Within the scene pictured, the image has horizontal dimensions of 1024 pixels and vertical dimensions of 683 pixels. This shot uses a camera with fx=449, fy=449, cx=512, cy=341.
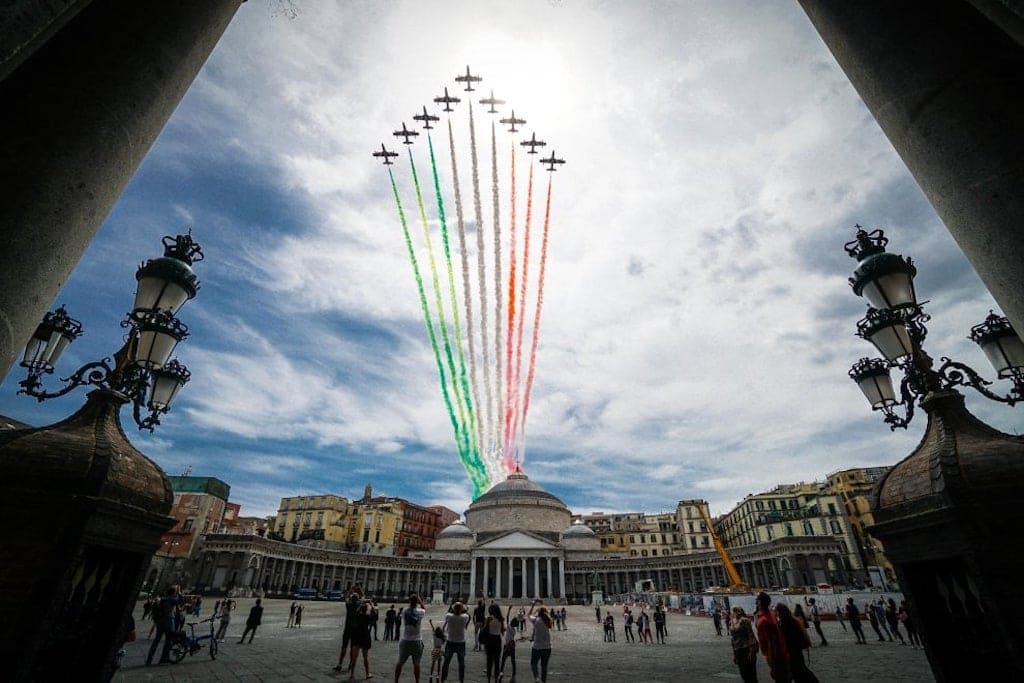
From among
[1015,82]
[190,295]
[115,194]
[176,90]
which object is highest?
[190,295]

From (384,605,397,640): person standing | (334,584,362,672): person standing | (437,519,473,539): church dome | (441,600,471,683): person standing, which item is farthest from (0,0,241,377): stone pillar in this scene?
(437,519,473,539): church dome

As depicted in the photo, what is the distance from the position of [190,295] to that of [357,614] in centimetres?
708

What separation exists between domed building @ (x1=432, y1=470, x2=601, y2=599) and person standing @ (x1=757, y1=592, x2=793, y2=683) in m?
59.6

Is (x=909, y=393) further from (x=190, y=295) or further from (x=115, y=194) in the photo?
(x=190, y=295)

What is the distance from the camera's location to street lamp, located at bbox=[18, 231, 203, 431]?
17.3ft

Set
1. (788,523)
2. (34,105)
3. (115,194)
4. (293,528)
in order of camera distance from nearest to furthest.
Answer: (34,105), (115,194), (788,523), (293,528)

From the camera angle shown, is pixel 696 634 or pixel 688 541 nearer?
pixel 696 634

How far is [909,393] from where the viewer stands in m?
5.40

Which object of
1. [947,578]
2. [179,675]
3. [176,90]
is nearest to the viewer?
[176,90]

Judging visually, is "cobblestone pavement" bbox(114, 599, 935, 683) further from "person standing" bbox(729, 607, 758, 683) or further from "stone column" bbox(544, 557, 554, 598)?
"stone column" bbox(544, 557, 554, 598)

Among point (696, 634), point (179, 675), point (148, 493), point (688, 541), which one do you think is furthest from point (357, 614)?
point (688, 541)

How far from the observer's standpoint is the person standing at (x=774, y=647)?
5.76 m

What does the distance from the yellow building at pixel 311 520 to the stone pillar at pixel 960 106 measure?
77.3 m

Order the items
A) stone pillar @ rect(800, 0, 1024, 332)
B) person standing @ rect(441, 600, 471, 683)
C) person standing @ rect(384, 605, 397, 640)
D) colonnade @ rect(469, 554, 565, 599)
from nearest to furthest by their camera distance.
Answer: stone pillar @ rect(800, 0, 1024, 332)
person standing @ rect(441, 600, 471, 683)
person standing @ rect(384, 605, 397, 640)
colonnade @ rect(469, 554, 565, 599)
